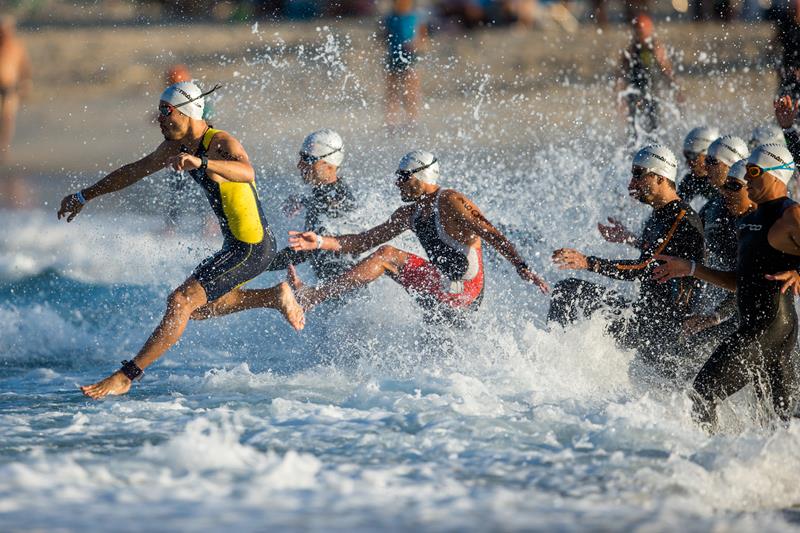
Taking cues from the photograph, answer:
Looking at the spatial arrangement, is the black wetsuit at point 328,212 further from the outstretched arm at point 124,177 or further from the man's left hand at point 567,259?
the man's left hand at point 567,259

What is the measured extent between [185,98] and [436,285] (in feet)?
7.46

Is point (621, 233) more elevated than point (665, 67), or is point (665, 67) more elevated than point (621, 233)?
point (665, 67)

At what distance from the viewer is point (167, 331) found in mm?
7742

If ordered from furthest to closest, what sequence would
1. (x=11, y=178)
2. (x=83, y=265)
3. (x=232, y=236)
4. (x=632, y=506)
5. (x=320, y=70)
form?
(x=320, y=70)
(x=11, y=178)
(x=83, y=265)
(x=232, y=236)
(x=632, y=506)

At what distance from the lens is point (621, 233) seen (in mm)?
8367

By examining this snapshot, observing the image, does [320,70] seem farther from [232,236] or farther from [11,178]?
[232,236]

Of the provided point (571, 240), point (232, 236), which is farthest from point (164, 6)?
point (232, 236)

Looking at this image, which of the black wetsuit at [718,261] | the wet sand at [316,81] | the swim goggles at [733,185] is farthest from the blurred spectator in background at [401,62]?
the swim goggles at [733,185]

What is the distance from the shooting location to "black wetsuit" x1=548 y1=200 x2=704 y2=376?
7.45 metres

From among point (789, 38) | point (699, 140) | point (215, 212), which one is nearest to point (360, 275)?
point (215, 212)

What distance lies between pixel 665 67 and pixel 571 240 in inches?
190

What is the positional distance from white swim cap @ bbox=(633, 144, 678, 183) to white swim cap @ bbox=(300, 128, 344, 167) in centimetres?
261

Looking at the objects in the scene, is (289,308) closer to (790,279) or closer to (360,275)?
(360,275)

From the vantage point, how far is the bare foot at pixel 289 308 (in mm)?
8125
